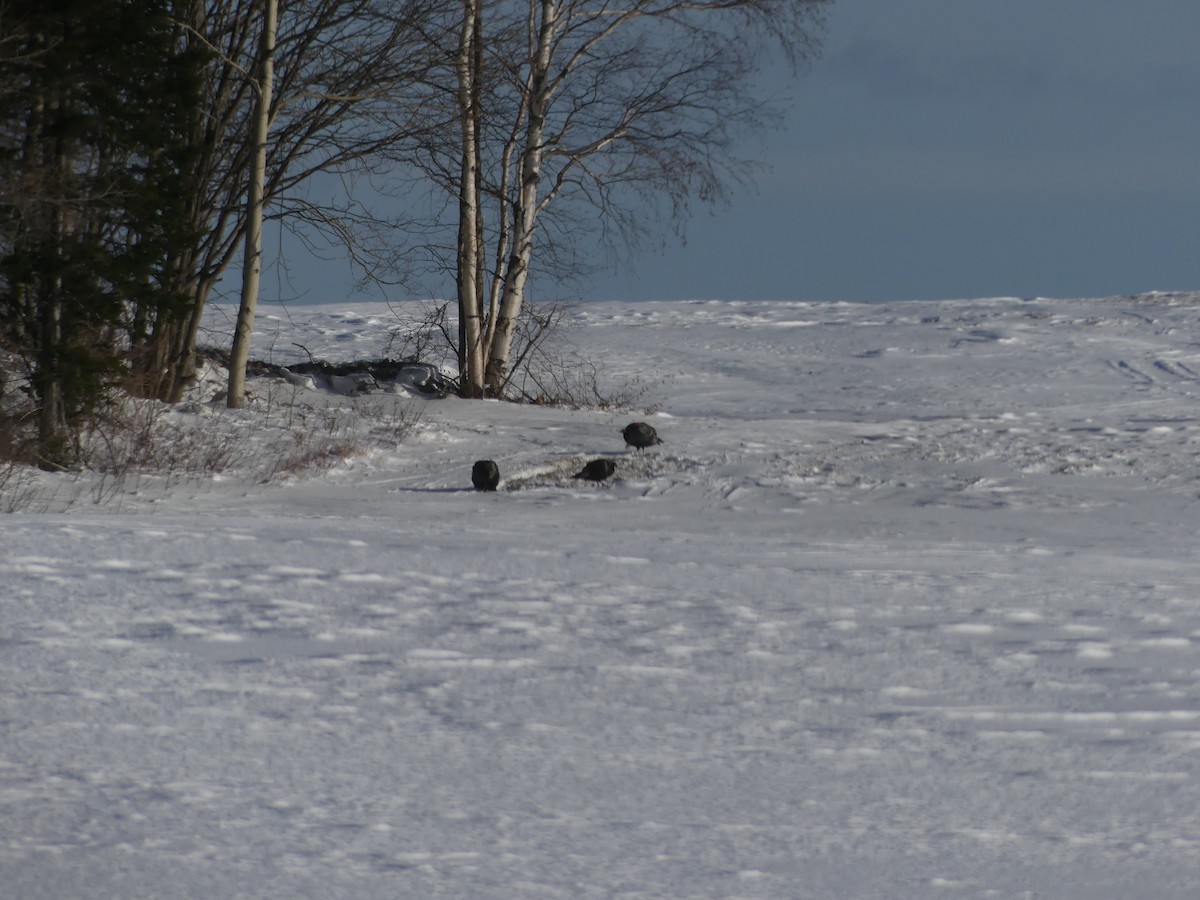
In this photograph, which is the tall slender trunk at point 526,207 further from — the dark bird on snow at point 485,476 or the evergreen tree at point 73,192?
the dark bird on snow at point 485,476

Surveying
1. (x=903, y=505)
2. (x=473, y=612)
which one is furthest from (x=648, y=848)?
(x=903, y=505)

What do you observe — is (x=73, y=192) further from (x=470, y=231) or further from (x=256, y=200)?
(x=470, y=231)

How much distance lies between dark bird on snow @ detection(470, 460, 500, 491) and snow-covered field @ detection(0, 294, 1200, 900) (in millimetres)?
969

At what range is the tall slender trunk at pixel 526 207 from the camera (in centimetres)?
1622

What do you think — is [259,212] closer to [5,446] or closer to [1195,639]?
[5,446]

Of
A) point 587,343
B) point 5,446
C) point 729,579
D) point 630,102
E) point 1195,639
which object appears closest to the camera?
point 1195,639

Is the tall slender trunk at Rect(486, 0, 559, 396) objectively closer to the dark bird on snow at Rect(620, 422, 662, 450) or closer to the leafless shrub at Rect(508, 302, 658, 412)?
the leafless shrub at Rect(508, 302, 658, 412)

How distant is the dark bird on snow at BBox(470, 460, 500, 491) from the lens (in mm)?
10531

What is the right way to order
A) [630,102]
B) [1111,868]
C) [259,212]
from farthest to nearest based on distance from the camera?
[630,102] → [259,212] → [1111,868]

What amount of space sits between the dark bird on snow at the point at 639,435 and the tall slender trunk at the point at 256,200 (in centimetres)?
466

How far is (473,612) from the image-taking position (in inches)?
208

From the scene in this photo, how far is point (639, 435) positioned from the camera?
1186cm

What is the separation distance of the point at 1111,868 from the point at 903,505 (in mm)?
6655

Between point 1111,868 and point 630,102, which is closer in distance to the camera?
point 1111,868
